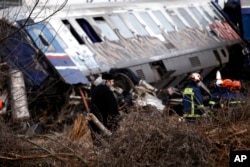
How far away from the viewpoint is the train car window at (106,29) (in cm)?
1659

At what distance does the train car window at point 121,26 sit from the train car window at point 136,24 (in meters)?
0.36

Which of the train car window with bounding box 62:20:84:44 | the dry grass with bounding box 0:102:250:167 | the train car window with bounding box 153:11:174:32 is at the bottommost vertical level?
the dry grass with bounding box 0:102:250:167

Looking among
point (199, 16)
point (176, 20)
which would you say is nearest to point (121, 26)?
point (176, 20)

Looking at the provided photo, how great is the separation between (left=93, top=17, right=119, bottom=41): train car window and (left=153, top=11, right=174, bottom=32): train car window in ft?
7.75

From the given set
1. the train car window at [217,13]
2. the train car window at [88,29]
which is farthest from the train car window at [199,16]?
the train car window at [88,29]

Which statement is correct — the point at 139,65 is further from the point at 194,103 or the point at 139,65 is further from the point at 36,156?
the point at 36,156

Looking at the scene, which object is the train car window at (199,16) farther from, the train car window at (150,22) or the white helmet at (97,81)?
the white helmet at (97,81)

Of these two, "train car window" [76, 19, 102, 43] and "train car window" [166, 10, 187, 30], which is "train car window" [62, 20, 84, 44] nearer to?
"train car window" [76, 19, 102, 43]

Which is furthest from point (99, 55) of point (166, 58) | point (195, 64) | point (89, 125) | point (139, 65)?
point (89, 125)

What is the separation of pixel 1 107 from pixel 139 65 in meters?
5.61

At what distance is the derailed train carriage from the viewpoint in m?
14.1

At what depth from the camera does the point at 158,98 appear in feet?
49.1

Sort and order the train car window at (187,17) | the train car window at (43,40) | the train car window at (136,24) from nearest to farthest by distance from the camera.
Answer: the train car window at (43,40)
the train car window at (136,24)
the train car window at (187,17)

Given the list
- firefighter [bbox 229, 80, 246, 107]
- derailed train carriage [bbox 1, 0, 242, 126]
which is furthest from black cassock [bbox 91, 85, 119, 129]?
firefighter [bbox 229, 80, 246, 107]
